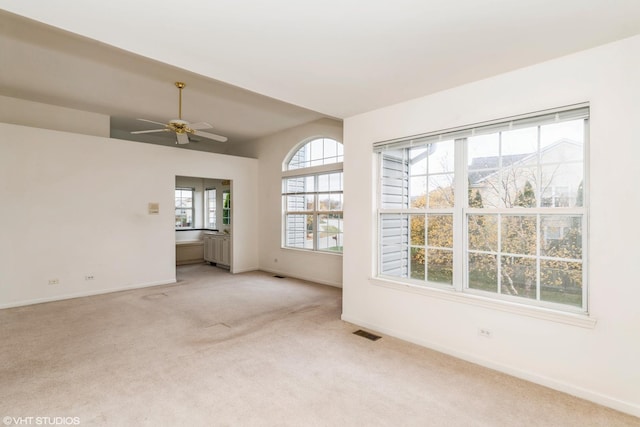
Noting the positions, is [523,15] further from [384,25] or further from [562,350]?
[562,350]

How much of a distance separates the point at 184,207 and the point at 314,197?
15.1ft

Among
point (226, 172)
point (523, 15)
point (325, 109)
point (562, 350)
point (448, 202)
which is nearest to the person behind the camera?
point (523, 15)

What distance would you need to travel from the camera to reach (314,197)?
20.3ft

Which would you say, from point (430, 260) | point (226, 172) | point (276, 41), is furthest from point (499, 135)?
point (226, 172)

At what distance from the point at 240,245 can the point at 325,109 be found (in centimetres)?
442

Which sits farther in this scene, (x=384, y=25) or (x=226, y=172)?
(x=226, y=172)

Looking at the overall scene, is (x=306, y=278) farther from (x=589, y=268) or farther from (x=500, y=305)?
(x=589, y=268)

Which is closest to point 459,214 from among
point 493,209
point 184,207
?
point 493,209

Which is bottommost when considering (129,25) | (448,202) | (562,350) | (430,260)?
(562,350)

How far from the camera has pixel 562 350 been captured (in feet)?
7.61

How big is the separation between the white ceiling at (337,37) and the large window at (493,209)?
22.7 inches

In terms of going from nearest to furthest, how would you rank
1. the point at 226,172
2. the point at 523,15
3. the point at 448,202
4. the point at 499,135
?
1. the point at 523,15
2. the point at 499,135
3. the point at 448,202
4. the point at 226,172

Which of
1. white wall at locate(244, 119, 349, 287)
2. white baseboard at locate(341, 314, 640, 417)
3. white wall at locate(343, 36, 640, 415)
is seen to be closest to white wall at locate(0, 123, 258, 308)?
white wall at locate(244, 119, 349, 287)

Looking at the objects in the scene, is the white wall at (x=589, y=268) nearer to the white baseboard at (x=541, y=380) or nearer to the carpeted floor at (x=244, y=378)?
the white baseboard at (x=541, y=380)
